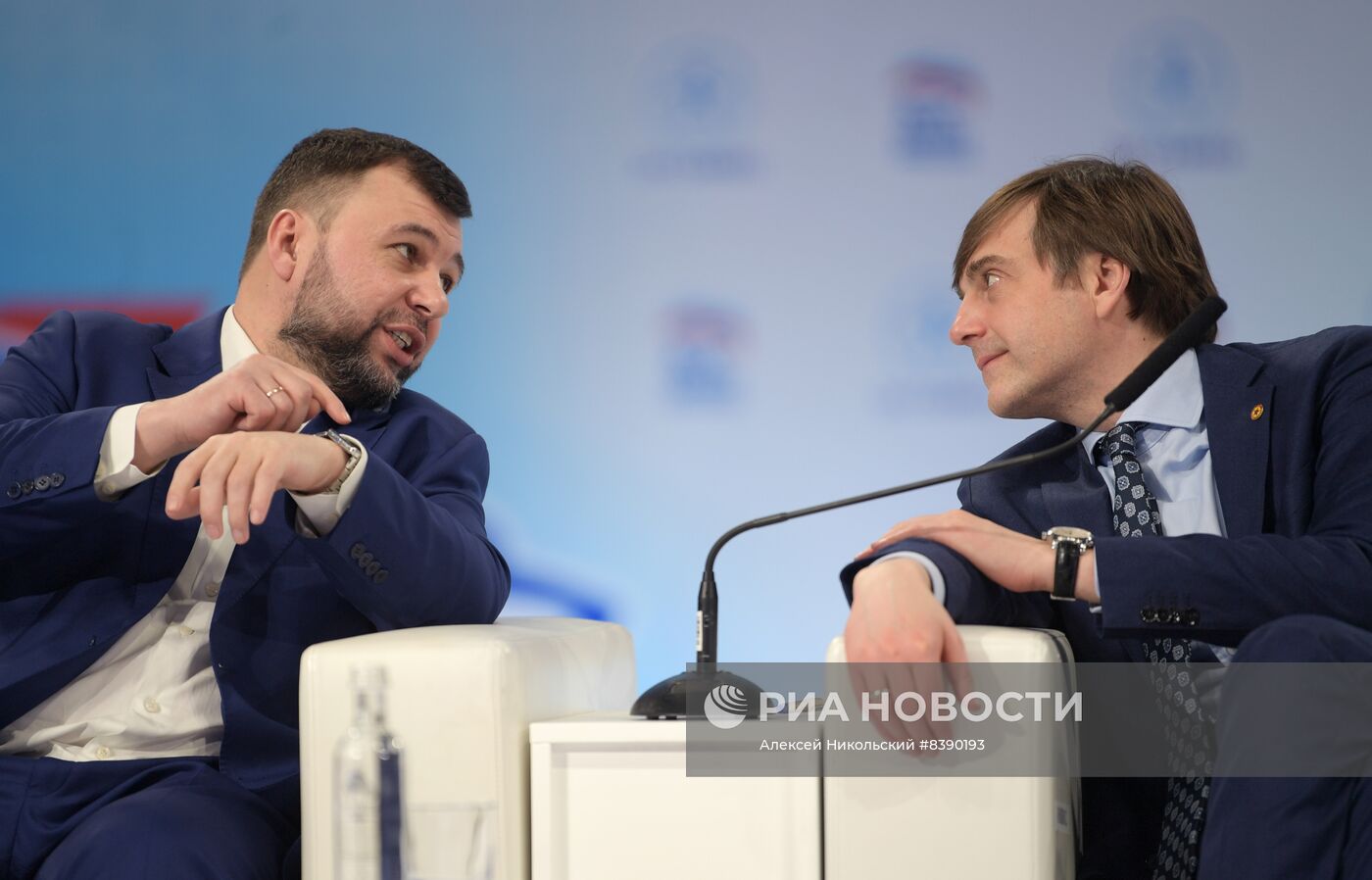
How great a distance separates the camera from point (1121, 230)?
1943mm

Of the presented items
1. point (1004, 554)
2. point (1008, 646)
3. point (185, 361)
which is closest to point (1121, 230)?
point (1004, 554)

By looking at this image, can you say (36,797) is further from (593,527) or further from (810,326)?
(810,326)

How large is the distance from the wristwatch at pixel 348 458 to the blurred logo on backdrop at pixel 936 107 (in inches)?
77.8

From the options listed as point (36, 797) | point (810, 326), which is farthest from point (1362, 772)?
point (810, 326)

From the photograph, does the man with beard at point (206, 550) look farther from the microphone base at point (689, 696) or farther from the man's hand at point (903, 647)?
the man's hand at point (903, 647)

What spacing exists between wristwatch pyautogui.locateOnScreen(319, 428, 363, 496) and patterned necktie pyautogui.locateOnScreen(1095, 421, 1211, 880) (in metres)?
0.88

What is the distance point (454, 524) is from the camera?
5.56 ft

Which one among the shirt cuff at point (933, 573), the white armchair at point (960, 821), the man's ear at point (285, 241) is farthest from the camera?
the man's ear at point (285, 241)

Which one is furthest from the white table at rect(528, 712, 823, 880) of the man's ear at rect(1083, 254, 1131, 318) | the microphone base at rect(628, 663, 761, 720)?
the man's ear at rect(1083, 254, 1131, 318)

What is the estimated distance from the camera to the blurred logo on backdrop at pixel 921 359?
124 inches

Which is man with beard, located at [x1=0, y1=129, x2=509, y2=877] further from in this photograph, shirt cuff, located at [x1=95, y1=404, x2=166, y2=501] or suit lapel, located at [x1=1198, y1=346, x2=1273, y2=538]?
suit lapel, located at [x1=1198, y1=346, x2=1273, y2=538]

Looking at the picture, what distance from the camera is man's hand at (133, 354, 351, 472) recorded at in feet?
5.15

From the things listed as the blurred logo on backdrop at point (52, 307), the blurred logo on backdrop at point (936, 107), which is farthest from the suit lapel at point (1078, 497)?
the blurred logo on backdrop at point (52, 307)

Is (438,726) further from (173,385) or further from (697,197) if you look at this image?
(697,197)
